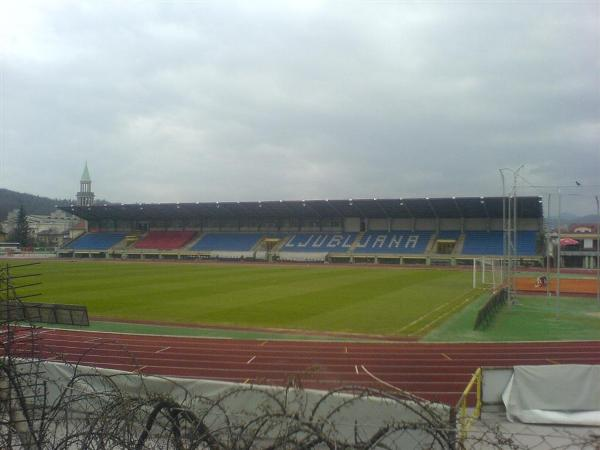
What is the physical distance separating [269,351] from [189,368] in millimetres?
2664

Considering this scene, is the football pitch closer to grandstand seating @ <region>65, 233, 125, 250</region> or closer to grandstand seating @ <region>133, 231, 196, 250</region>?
grandstand seating @ <region>133, 231, 196, 250</region>

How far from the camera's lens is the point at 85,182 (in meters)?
130

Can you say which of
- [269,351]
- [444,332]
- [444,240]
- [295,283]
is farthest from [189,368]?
[444,240]

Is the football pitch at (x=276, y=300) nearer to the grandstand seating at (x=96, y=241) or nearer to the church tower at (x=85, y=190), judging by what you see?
the grandstand seating at (x=96, y=241)

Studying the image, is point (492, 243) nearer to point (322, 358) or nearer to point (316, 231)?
point (316, 231)

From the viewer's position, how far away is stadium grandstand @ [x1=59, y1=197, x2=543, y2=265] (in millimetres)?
61656

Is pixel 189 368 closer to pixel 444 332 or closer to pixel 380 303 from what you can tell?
pixel 444 332

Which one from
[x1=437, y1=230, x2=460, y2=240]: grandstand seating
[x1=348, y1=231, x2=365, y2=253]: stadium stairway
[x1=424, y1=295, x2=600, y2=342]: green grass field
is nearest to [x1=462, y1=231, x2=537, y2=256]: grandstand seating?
[x1=437, y1=230, x2=460, y2=240]: grandstand seating

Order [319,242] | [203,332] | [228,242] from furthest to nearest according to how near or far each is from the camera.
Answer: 1. [228,242]
2. [319,242]
3. [203,332]

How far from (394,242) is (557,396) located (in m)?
58.3

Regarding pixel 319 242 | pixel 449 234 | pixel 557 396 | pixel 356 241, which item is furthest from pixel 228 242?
pixel 557 396

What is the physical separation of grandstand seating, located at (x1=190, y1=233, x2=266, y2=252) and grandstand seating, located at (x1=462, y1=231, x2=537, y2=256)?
96.2 ft

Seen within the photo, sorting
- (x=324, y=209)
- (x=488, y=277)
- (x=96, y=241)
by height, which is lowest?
(x=488, y=277)

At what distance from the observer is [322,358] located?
47.1 feet
